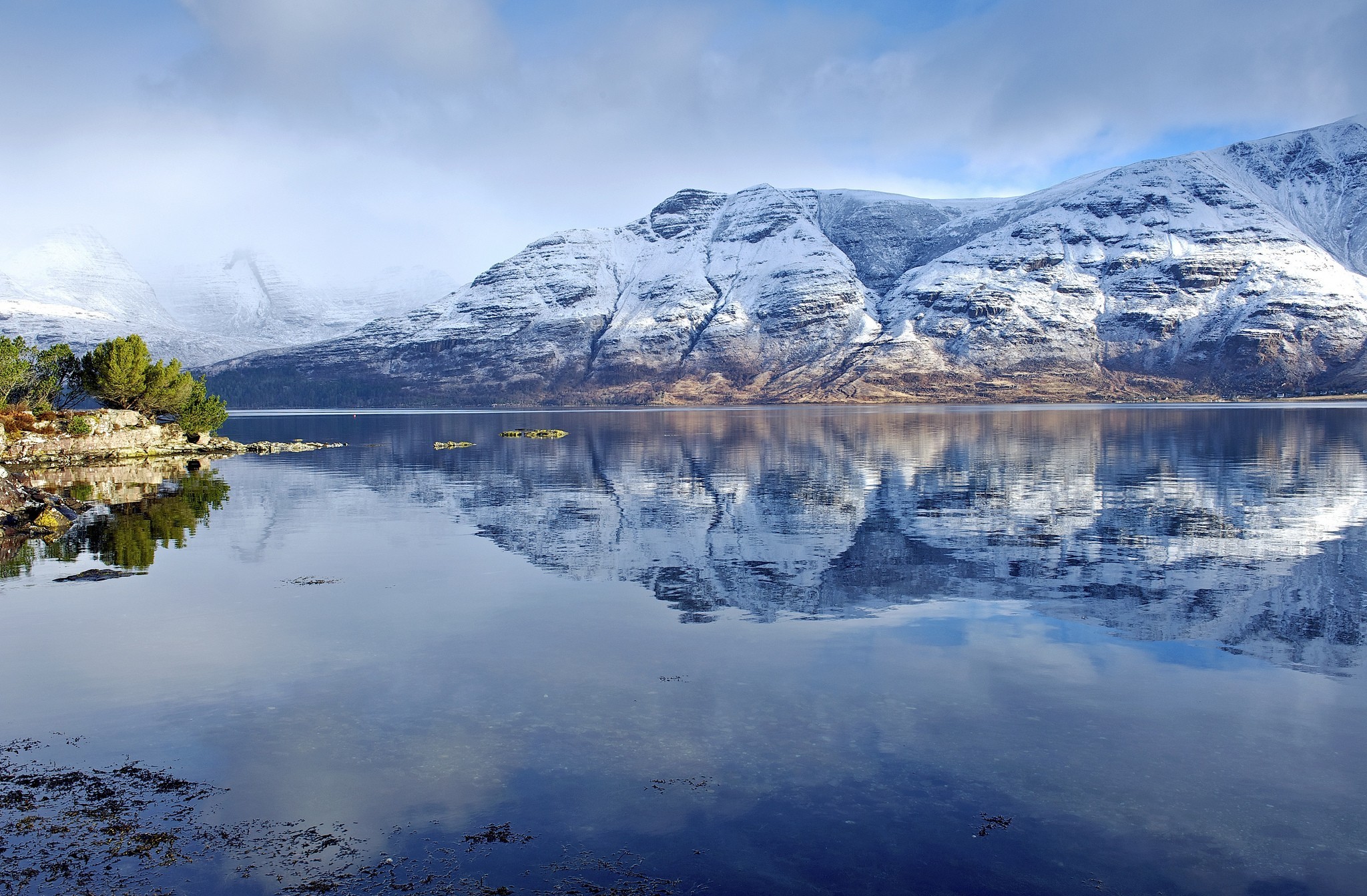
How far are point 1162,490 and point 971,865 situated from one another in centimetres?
5399

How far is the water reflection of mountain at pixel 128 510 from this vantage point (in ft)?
136

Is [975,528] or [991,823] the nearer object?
[991,823]

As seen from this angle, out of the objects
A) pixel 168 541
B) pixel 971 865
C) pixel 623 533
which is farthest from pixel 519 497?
pixel 971 865

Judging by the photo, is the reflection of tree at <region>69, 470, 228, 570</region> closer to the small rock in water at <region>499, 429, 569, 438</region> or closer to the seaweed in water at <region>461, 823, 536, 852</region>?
the seaweed in water at <region>461, 823, 536, 852</region>

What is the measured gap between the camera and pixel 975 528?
45.8 metres

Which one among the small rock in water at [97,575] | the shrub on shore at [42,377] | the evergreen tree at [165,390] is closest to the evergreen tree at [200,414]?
the evergreen tree at [165,390]

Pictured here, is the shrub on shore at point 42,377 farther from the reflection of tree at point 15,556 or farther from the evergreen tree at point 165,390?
the reflection of tree at point 15,556

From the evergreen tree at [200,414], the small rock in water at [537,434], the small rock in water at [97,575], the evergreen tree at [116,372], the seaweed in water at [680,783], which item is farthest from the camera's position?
the small rock in water at [537,434]

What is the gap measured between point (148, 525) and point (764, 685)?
42.8m

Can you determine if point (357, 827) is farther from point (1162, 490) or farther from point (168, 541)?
point (1162, 490)

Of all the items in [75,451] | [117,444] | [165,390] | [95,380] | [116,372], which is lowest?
[75,451]

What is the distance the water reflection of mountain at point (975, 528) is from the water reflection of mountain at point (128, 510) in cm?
1453

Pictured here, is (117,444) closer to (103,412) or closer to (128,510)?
(103,412)

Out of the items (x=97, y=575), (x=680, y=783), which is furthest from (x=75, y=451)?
(x=680, y=783)
